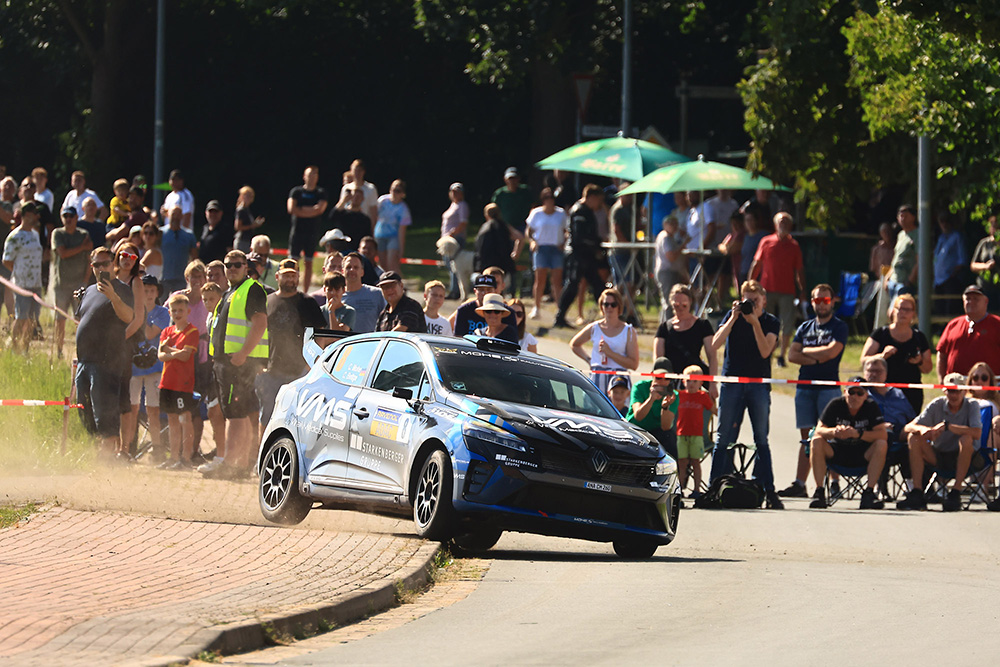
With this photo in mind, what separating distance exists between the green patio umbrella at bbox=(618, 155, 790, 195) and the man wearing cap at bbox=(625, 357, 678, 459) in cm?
761

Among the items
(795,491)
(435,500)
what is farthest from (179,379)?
(795,491)

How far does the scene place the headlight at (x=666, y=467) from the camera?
40.4 ft

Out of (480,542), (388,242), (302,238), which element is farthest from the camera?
(388,242)

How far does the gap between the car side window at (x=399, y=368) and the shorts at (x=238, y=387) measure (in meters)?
3.02

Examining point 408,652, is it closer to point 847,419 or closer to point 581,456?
point 581,456

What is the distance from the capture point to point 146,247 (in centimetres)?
2164

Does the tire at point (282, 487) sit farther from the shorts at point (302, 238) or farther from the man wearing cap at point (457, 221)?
the man wearing cap at point (457, 221)

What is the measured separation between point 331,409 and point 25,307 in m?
9.67

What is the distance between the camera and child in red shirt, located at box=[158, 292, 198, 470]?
16.5 metres

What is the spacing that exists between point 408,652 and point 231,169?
38831mm

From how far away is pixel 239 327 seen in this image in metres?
15.8

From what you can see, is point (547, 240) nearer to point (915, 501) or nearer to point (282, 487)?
point (915, 501)

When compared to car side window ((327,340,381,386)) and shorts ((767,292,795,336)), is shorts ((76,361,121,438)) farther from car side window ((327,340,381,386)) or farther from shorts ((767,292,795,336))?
shorts ((767,292,795,336))

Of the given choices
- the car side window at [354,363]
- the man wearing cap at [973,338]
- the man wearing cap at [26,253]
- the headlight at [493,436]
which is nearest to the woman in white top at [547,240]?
the man wearing cap at [26,253]
